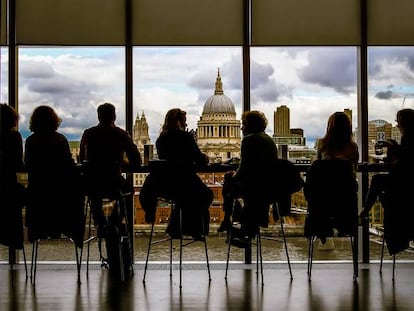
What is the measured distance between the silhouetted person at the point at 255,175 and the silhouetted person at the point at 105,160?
2.81 feet

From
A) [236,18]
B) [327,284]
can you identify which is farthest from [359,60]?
[327,284]

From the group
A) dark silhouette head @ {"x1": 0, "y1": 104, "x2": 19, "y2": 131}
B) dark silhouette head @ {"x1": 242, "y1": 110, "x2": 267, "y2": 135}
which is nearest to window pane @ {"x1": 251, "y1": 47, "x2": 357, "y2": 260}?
dark silhouette head @ {"x1": 242, "y1": 110, "x2": 267, "y2": 135}

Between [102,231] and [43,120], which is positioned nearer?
[43,120]

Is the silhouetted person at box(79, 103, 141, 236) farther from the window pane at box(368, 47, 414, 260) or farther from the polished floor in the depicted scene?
the window pane at box(368, 47, 414, 260)

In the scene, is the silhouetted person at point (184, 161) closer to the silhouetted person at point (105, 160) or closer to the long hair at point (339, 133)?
the silhouetted person at point (105, 160)

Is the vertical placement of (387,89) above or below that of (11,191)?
above

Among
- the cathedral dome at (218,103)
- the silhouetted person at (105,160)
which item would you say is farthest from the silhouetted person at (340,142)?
the silhouetted person at (105,160)

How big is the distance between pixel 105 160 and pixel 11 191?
2.60ft

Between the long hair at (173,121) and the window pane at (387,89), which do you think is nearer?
the long hair at (173,121)

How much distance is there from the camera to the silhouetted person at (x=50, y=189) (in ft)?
16.4

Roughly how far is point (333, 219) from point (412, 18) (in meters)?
2.31

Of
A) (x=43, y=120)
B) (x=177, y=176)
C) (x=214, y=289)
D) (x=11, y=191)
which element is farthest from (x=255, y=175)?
(x=11, y=191)

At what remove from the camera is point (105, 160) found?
16.7 ft

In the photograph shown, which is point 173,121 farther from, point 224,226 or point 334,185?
point 334,185
